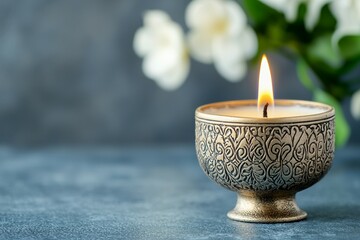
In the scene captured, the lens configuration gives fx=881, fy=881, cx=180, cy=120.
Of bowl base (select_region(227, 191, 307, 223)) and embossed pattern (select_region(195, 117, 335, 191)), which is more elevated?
embossed pattern (select_region(195, 117, 335, 191))

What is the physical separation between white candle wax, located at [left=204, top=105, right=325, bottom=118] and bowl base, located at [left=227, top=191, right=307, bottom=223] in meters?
0.10

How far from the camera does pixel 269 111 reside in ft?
3.31

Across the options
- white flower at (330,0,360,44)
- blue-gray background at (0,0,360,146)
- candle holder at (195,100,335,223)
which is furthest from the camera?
blue-gray background at (0,0,360,146)

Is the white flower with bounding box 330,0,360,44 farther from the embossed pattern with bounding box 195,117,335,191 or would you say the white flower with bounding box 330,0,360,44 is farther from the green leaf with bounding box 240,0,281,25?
the embossed pattern with bounding box 195,117,335,191

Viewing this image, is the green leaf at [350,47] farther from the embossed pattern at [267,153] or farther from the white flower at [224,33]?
the embossed pattern at [267,153]

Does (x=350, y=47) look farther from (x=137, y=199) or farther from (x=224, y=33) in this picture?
(x=137, y=199)

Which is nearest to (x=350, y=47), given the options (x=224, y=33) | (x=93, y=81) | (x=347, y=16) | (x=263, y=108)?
(x=347, y=16)

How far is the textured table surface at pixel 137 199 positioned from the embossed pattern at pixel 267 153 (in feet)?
0.18

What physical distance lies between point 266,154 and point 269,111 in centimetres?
12

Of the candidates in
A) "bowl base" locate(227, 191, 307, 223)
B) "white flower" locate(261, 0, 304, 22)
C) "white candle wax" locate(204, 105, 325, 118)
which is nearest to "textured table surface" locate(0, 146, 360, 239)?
"bowl base" locate(227, 191, 307, 223)

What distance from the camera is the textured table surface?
936 millimetres

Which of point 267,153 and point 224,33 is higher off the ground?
point 224,33

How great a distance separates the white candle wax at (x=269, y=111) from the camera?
998 mm

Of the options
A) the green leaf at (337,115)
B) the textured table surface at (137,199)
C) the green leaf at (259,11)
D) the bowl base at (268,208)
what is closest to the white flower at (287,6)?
the green leaf at (259,11)
